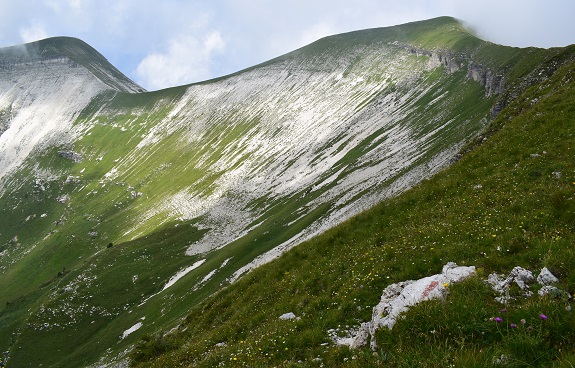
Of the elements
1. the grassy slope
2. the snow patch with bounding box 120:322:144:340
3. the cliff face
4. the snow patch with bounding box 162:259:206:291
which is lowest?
the snow patch with bounding box 120:322:144:340

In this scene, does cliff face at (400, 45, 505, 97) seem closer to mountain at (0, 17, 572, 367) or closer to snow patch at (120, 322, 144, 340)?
mountain at (0, 17, 572, 367)

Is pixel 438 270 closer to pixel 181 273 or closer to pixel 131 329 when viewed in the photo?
pixel 131 329

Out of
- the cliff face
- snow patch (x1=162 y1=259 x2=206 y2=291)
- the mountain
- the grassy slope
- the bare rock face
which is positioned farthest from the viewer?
snow patch (x1=162 y1=259 x2=206 y2=291)

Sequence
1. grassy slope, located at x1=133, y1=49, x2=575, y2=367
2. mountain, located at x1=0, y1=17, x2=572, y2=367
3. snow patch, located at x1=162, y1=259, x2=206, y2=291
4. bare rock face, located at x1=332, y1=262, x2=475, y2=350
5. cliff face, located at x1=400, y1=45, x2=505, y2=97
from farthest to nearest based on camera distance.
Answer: snow patch, located at x1=162, y1=259, x2=206, y2=291, cliff face, located at x1=400, y1=45, x2=505, y2=97, mountain, located at x1=0, y1=17, x2=572, y2=367, bare rock face, located at x1=332, y1=262, x2=475, y2=350, grassy slope, located at x1=133, y1=49, x2=575, y2=367

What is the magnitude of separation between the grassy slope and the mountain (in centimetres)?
602

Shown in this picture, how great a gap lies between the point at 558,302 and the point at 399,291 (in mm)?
5279

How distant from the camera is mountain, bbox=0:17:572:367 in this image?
64.4 meters

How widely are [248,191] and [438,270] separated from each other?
118m

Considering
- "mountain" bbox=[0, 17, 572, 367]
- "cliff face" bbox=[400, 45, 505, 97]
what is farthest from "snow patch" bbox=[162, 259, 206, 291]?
"cliff face" bbox=[400, 45, 505, 97]

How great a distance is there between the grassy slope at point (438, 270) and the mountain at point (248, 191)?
6.02 meters

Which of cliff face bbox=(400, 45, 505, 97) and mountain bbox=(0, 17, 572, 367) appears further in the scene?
cliff face bbox=(400, 45, 505, 97)

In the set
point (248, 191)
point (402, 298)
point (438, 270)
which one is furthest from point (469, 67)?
point (402, 298)

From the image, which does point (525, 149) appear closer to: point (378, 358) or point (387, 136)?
point (378, 358)

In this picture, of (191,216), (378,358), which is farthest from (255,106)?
(378,358)
